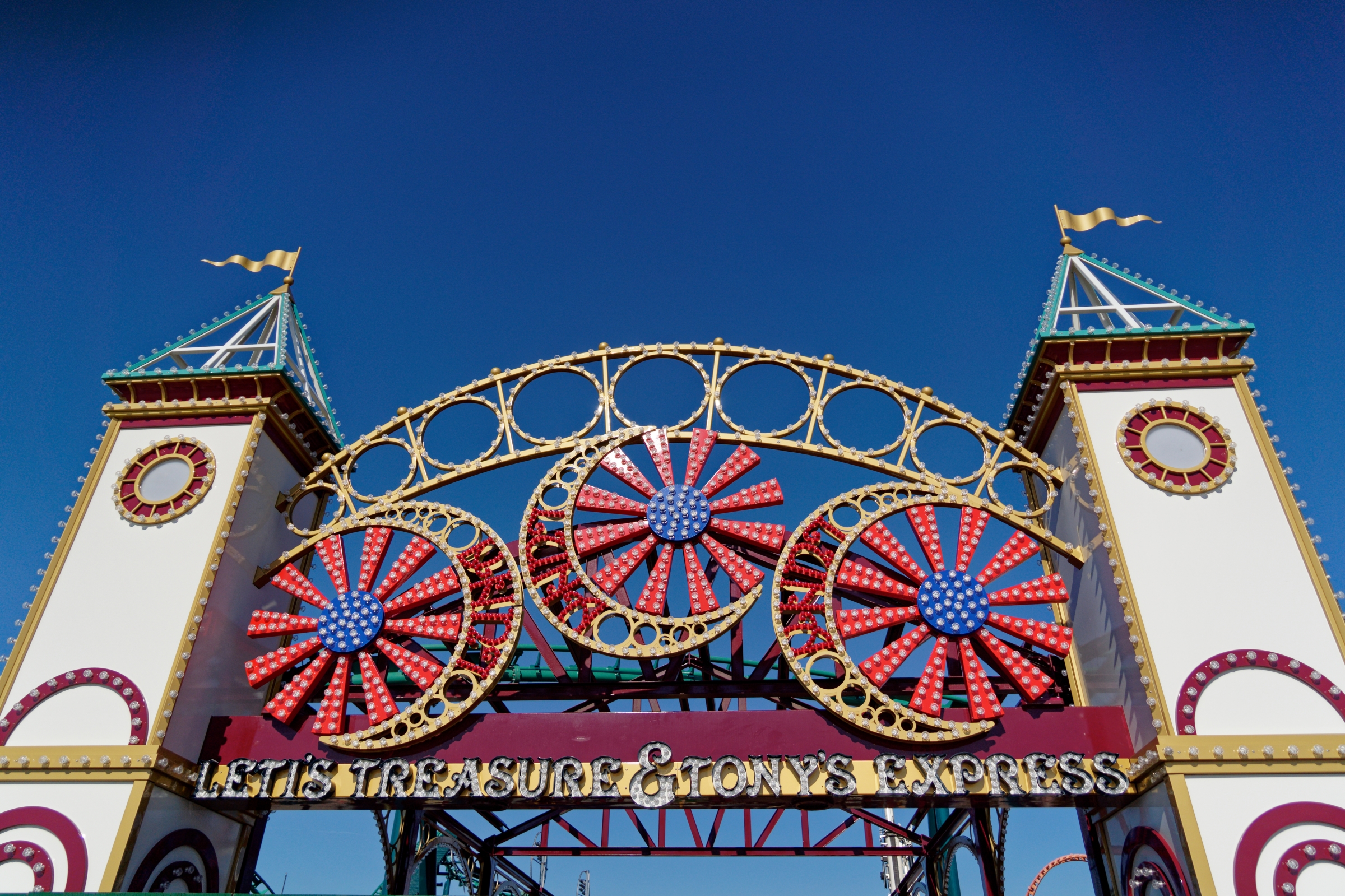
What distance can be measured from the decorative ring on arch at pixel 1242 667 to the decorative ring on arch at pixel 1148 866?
1.45 metres

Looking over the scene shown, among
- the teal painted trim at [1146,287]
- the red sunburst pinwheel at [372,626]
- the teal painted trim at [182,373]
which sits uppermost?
the teal painted trim at [1146,287]

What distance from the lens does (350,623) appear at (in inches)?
524

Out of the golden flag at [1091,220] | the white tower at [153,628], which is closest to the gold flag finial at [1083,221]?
the golden flag at [1091,220]

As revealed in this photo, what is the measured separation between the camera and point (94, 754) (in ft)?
37.3

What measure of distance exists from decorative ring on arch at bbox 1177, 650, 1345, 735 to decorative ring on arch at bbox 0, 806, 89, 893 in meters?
13.9

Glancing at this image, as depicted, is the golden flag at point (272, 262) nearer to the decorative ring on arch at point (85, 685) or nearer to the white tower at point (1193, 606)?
the decorative ring on arch at point (85, 685)

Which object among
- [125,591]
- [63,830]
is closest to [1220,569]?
[63,830]

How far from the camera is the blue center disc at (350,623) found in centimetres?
1316

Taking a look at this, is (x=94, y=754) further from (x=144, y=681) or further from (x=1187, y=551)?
(x=1187, y=551)

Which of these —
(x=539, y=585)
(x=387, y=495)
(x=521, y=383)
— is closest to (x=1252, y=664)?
(x=539, y=585)

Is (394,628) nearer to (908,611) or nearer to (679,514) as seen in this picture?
(679,514)

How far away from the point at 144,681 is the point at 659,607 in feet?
24.1

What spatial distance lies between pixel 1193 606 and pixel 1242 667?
934 millimetres

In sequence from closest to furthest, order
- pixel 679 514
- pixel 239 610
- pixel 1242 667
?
1. pixel 1242 667
2. pixel 239 610
3. pixel 679 514
